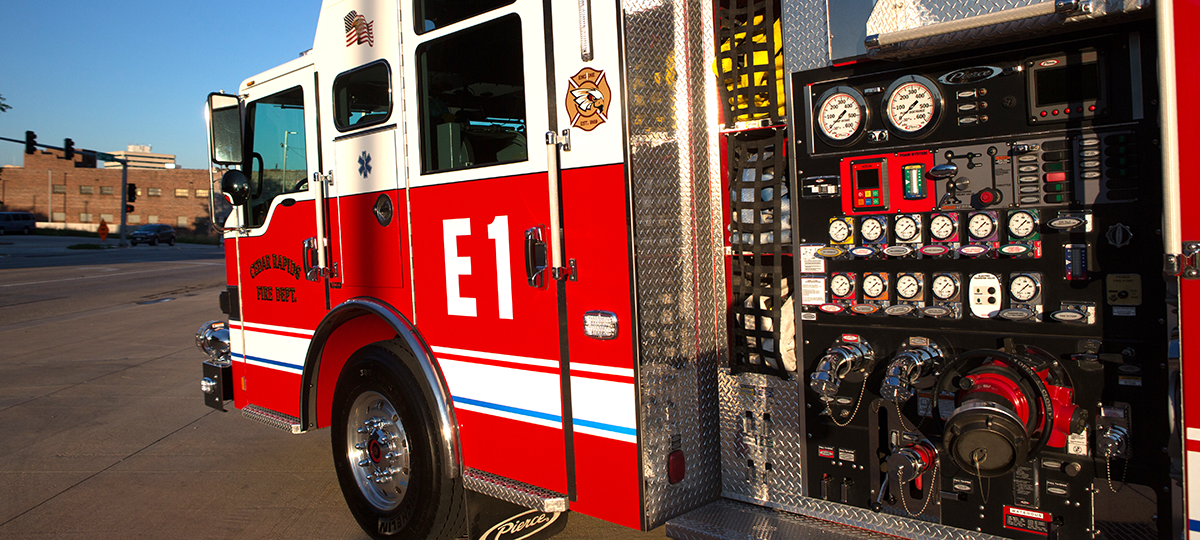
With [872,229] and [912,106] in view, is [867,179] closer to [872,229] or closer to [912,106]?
[872,229]

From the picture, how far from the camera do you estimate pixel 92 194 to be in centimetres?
6650

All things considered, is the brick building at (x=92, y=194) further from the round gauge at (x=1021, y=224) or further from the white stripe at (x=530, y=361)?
the round gauge at (x=1021, y=224)

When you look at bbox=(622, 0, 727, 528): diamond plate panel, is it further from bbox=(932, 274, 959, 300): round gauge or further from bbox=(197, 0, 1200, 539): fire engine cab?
bbox=(932, 274, 959, 300): round gauge

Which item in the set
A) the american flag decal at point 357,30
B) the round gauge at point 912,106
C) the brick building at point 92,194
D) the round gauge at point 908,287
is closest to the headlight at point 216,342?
the american flag decal at point 357,30

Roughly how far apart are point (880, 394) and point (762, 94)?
117 centimetres

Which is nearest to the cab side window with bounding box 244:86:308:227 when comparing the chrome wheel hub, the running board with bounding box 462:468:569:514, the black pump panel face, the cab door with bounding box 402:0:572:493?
the cab door with bounding box 402:0:572:493

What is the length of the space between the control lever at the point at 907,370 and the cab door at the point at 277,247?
292 centimetres

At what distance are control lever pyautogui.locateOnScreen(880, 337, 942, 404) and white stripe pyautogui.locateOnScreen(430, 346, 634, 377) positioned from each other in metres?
0.87

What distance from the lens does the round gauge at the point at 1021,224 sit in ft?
7.96

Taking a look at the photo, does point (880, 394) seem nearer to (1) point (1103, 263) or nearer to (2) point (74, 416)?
(1) point (1103, 263)

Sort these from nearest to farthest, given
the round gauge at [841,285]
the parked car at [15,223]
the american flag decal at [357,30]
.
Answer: the round gauge at [841,285]
the american flag decal at [357,30]
the parked car at [15,223]

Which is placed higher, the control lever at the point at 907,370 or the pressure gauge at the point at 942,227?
the pressure gauge at the point at 942,227

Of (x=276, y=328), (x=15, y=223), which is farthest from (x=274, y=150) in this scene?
(x=15, y=223)

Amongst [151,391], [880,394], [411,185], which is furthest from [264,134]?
[151,391]
